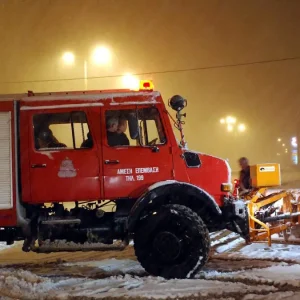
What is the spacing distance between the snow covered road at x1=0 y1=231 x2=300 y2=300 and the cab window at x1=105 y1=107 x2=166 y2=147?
79.8 inches

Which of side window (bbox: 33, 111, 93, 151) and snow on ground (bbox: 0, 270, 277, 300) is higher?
side window (bbox: 33, 111, 93, 151)

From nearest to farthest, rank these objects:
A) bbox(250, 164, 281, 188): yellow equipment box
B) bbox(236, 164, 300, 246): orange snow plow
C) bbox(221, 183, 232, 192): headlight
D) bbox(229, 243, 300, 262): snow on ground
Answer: bbox(221, 183, 232, 192): headlight → bbox(229, 243, 300, 262): snow on ground → bbox(236, 164, 300, 246): orange snow plow → bbox(250, 164, 281, 188): yellow equipment box

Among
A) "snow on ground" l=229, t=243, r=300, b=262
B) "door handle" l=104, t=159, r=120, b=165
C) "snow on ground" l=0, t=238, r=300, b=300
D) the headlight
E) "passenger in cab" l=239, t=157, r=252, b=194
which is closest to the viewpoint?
"snow on ground" l=0, t=238, r=300, b=300

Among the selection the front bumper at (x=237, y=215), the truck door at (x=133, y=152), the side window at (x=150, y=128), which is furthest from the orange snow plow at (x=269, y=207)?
the side window at (x=150, y=128)

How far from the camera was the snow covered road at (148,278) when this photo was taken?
5895mm

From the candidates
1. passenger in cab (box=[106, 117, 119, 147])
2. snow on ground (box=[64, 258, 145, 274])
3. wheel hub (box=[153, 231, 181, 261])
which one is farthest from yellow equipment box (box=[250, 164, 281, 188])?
passenger in cab (box=[106, 117, 119, 147])

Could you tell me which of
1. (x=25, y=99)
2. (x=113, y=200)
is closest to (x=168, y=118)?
(x=113, y=200)

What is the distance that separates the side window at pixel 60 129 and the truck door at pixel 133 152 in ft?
1.12

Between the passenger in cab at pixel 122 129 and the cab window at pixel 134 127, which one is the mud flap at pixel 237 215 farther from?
the passenger in cab at pixel 122 129

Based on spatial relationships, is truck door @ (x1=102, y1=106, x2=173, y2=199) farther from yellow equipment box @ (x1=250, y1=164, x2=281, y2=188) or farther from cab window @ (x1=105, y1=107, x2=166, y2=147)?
yellow equipment box @ (x1=250, y1=164, x2=281, y2=188)

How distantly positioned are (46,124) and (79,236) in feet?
5.91

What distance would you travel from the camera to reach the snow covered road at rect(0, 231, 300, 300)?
5.89 meters

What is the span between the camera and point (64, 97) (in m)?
7.19

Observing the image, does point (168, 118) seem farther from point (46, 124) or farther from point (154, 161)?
point (46, 124)
